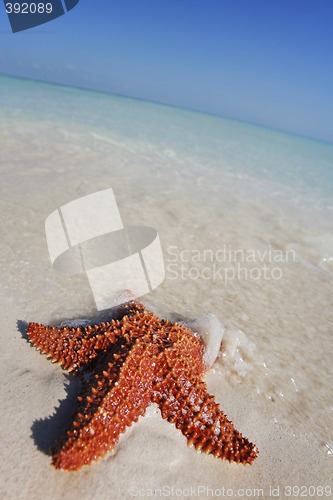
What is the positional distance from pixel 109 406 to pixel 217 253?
425 cm

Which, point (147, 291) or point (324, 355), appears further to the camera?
point (147, 291)

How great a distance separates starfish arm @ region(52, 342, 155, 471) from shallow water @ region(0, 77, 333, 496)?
1.04 meters

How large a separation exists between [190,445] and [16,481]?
1.24 metres

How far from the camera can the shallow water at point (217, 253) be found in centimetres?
380

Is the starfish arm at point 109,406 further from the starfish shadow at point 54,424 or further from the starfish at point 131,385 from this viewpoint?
the starfish shadow at point 54,424

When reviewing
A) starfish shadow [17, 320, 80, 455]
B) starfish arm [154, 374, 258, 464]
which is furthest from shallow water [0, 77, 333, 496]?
starfish shadow [17, 320, 80, 455]

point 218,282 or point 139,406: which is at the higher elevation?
point 139,406

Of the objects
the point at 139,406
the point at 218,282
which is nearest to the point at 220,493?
the point at 139,406

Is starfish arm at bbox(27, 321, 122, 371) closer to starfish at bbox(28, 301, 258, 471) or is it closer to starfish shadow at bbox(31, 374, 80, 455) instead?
starfish at bbox(28, 301, 258, 471)

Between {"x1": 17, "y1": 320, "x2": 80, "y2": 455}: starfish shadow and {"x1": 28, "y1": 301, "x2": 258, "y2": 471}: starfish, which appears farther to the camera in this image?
{"x1": 17, "y1": 320, "x2": 80, "y2": 455}: starfish shadow

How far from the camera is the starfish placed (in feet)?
7.57

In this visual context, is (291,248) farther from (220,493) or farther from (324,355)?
(220,493)

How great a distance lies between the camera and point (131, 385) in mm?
2549

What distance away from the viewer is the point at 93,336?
296 centimetres
